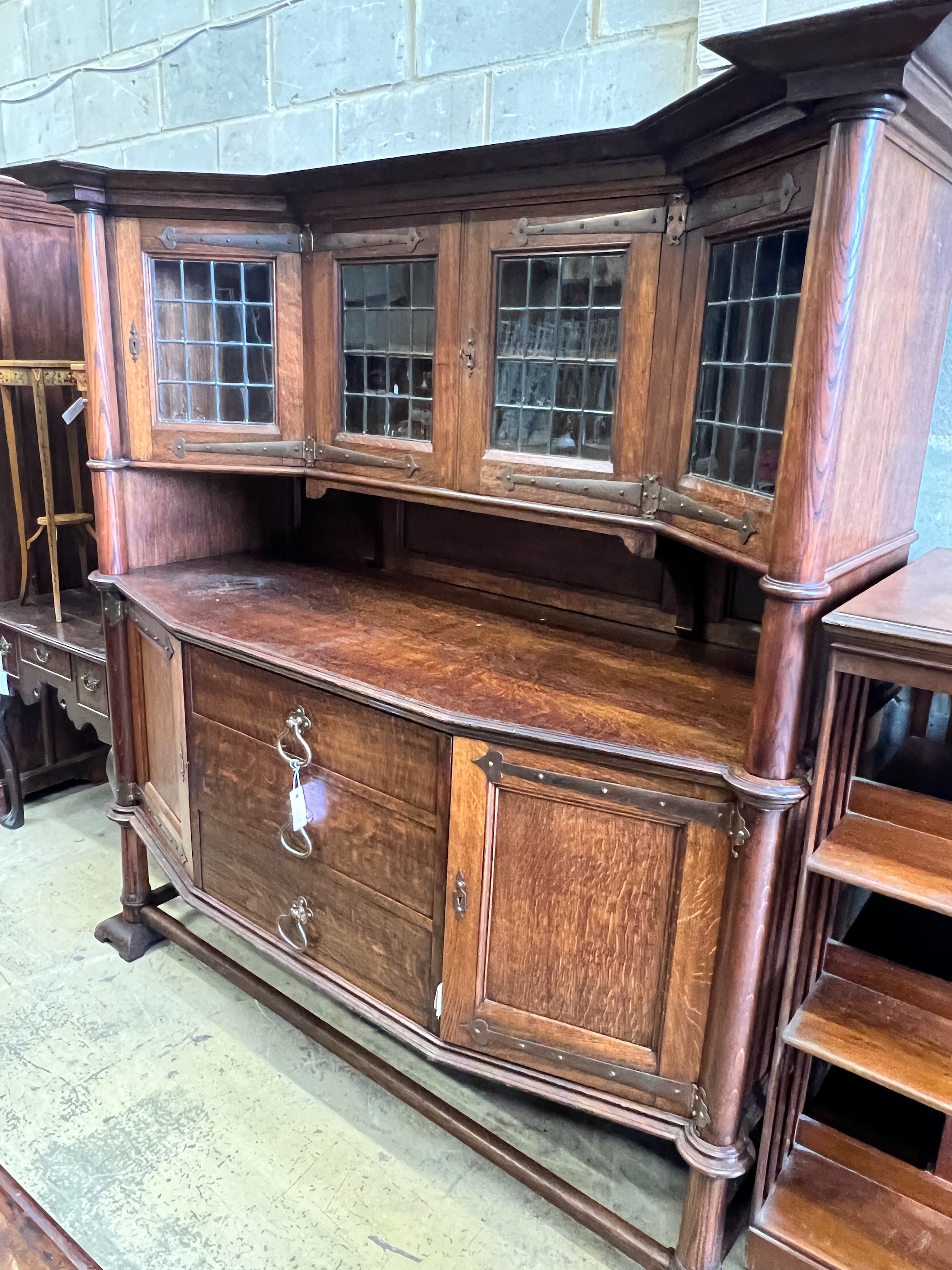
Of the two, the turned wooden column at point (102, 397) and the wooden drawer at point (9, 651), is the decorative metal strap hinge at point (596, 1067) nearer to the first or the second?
the turned wooden column at point (102, 397)

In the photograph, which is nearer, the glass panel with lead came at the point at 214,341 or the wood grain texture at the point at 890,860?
the wood grain texture at the point at 890,860

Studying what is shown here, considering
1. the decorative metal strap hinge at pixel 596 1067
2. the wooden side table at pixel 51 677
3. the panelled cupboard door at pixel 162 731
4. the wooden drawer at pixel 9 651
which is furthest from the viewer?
the wooden drawer at pixel 9 651

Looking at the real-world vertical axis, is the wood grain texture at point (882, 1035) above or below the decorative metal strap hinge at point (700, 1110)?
above

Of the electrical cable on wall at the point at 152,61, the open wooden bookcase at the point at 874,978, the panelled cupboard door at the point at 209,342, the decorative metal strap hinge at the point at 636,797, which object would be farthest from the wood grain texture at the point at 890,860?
the electrical cable on wall at the point at 152,61

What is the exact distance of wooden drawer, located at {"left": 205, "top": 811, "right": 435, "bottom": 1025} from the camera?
162cm

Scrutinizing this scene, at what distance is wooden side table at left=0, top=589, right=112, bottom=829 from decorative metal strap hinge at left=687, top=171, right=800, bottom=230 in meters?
1.82

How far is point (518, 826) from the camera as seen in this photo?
1437 millimetres

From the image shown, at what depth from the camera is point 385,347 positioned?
6.13 ft

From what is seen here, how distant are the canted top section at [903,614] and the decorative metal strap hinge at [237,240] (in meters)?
1.43

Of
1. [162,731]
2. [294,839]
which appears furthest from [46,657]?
[294,839]

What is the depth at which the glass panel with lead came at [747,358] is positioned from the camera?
1.23 meters

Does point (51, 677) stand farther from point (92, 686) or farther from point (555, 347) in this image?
point (555, 347)

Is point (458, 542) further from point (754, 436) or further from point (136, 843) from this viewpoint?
point (136, 843)

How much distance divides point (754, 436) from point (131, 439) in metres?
1.48
